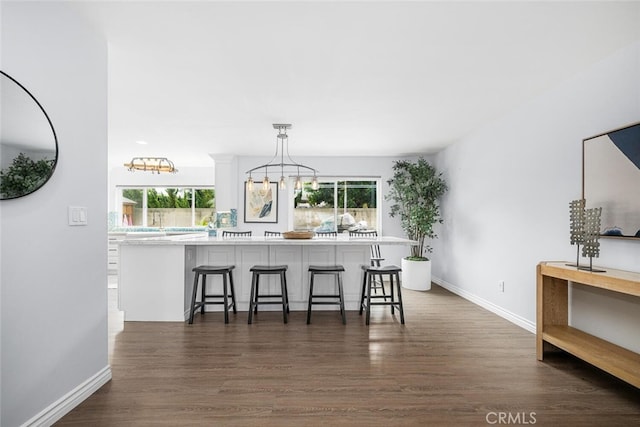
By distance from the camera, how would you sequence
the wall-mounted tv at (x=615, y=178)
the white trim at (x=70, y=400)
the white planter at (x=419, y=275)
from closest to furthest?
the white trim at (x=70, y=400), the wall-mounted tv at (x=615, y=178), the white planter at (x=419, y=275)

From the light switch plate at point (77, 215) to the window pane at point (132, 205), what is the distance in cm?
644

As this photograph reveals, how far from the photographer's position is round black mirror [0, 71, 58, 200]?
1.56 m

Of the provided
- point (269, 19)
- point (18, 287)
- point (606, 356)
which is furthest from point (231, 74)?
point (606, 356)

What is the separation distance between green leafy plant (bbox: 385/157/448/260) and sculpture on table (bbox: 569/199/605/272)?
285 centimetres

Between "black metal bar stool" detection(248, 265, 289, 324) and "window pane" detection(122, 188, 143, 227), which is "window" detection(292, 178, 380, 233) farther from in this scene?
"window pane" detection(122, 188, 143, 227)

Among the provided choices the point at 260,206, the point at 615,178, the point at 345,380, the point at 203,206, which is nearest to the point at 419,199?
the point at 260,206

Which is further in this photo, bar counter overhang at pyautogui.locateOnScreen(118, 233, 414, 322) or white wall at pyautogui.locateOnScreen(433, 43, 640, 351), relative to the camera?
bar counter overhang at pyautogui.locateOnScreen(118, 233, 414, 322)

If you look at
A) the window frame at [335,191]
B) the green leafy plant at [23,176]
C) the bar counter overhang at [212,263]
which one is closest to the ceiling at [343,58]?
the green leafy plant at [23,176]

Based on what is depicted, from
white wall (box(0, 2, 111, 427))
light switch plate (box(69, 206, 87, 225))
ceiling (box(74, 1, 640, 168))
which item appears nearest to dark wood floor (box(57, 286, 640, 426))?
white wall (box(0, 2, 111, 427))

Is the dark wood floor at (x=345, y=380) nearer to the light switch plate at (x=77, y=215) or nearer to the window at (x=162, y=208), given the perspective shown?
the light switch plate at (x=77, y=215)

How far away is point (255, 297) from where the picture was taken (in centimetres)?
393

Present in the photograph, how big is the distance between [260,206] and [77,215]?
4.62 meters

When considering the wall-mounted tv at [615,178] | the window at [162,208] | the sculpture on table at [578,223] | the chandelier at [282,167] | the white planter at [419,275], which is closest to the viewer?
the wall-mounted tv at [615,178]

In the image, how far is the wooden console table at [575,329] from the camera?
6.74ft
